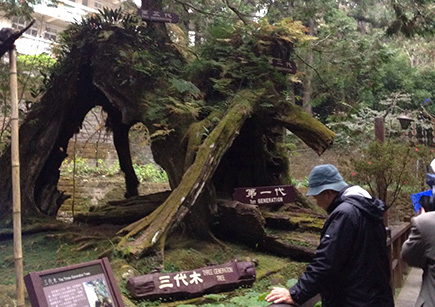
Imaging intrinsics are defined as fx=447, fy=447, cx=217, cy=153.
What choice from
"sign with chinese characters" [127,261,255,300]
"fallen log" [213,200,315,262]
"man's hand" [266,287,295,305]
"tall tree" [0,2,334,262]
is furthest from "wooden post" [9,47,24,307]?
"fallen log" [213,200,315,262]

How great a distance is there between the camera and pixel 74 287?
2793mm

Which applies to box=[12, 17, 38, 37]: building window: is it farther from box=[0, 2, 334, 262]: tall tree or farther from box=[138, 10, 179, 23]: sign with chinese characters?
box=[138, 10, 179, 23]: sign with chinese characters

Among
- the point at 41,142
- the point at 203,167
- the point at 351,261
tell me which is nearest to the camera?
the point at 351,261

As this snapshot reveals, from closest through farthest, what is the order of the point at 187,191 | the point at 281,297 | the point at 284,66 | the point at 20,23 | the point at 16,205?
the point at 281,297 < the point at 16,205 < the point at 187,191 < the point at 284,66 < the point at 20,23

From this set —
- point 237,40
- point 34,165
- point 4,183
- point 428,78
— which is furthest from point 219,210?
point 428,78

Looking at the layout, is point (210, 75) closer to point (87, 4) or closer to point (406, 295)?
point (406, 295)

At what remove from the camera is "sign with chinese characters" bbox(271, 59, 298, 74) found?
7477 millimetres

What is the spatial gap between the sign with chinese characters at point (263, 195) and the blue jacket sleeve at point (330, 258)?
403cm

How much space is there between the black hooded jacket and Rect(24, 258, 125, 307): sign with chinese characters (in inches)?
50.8

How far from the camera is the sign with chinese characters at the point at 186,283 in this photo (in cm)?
460

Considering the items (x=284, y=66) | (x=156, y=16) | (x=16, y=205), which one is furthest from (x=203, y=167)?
(x=16, y=205)

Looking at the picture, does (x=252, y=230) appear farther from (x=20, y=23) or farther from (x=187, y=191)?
(x=20, y=23)

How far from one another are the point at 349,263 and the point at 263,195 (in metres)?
4.18

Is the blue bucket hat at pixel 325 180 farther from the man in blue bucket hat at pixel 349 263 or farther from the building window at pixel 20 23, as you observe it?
the building window at pixel 20 23
